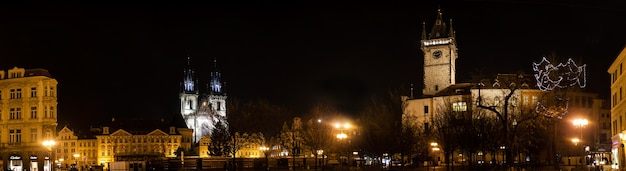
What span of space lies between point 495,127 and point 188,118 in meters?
138

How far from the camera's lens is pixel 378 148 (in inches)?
2393

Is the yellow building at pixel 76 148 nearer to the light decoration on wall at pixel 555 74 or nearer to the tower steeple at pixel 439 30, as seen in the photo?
the tower steeple at pixel 439 30

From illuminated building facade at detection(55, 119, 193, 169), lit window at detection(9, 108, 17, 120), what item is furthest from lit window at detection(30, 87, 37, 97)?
illuminated building facade at detection(55, 119, 193, 169)

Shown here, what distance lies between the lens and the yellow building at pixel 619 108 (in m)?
54.3

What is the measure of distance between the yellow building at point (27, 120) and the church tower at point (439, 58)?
7130cm

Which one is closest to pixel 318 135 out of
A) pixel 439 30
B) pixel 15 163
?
pixel 15 163

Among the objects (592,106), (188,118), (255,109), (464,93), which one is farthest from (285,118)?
(188,118)

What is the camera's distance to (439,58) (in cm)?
12244

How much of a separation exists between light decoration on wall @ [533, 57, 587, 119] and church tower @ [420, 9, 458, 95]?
4915 cm

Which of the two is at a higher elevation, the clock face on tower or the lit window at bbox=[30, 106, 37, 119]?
the clock face on tower

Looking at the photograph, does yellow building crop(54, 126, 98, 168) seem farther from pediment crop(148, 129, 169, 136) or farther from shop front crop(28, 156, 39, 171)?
shop front crop(28, 156, 39, 171)

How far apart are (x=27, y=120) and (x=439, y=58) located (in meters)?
75.6

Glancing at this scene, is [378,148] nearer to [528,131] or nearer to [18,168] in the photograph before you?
[528,131]

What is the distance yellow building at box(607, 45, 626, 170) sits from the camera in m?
54.3
